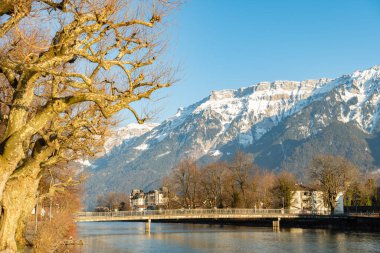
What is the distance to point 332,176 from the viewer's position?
3713 inches

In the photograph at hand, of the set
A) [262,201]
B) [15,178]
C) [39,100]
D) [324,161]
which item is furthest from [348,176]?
[15,178]

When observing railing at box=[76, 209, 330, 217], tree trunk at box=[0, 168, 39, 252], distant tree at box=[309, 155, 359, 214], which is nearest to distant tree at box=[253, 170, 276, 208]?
railing at box=[76, 209, 330, 217]

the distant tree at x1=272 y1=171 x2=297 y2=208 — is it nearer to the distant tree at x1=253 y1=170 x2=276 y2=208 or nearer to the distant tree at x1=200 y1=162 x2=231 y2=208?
the distant tree at x1=253 y1=170 x2=276 y2=208

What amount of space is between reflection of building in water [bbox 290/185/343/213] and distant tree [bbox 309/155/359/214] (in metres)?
5.86

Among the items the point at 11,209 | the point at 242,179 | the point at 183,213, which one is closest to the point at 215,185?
the point at 242,179

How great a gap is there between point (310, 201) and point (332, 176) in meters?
30.8

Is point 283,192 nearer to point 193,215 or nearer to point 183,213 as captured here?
point 193,215

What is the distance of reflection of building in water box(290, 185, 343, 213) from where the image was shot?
106506mm

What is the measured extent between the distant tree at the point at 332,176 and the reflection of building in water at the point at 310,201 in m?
5.86

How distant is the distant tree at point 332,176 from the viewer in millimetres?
94312

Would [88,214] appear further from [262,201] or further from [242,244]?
[262,201]

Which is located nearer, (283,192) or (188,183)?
(283,192)

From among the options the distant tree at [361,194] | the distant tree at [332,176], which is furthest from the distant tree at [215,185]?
the distant tree at [361,194]

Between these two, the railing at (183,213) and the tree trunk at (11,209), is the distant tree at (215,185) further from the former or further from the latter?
the tree trunk at (11,209)
